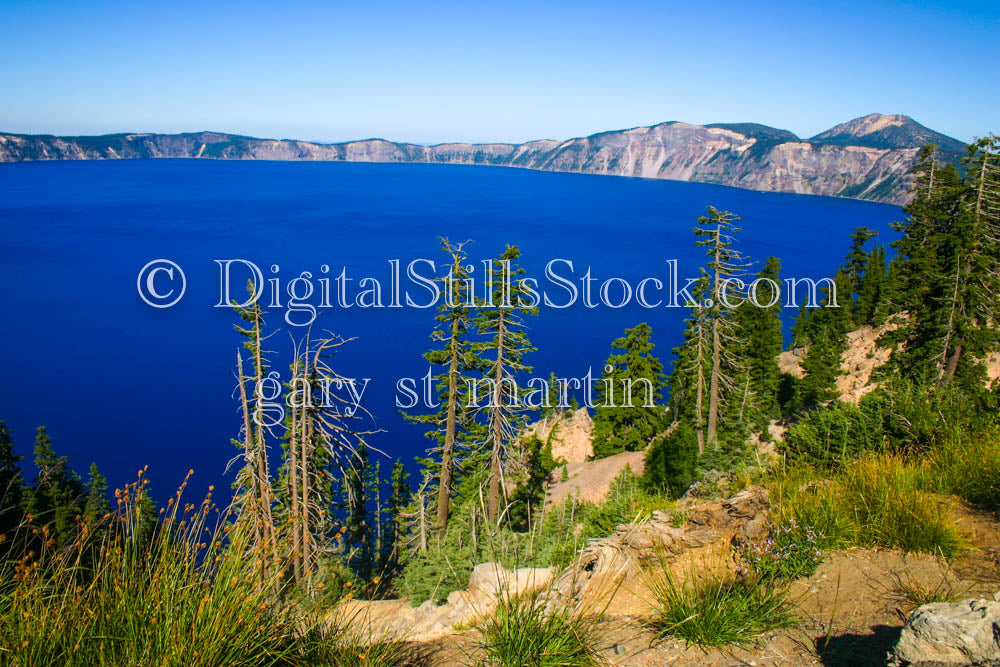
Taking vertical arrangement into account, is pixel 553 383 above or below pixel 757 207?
below

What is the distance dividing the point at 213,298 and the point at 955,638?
83002mm

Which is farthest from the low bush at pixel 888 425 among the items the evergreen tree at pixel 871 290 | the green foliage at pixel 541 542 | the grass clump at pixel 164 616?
the evergreen tree at pixel 871 290

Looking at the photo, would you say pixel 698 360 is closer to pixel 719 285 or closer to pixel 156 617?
pixel 719 285

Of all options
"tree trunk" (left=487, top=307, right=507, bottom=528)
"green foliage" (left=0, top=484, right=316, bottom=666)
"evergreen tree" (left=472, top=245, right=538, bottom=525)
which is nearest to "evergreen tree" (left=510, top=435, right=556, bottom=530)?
"tree trunk" (left=487, top=307, right=507, bottom=528)

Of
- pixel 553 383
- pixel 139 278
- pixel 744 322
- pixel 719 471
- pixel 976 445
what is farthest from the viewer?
pixel 139 278

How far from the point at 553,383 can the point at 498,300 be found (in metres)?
27.3

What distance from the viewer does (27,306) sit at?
71000mm

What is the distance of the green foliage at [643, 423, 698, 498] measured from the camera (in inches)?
864

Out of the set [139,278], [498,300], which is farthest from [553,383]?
[139,278]

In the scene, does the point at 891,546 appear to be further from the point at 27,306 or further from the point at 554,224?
the point at 554,224

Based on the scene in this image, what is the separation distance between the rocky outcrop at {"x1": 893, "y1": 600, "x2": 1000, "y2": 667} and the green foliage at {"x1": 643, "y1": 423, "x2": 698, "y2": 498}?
18.0 metres

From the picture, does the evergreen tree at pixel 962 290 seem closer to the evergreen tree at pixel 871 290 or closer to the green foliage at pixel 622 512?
the evergreen tree at pixel 871 290

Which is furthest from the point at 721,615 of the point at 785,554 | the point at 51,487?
the point at 51,487

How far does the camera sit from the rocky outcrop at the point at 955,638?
2.90m
